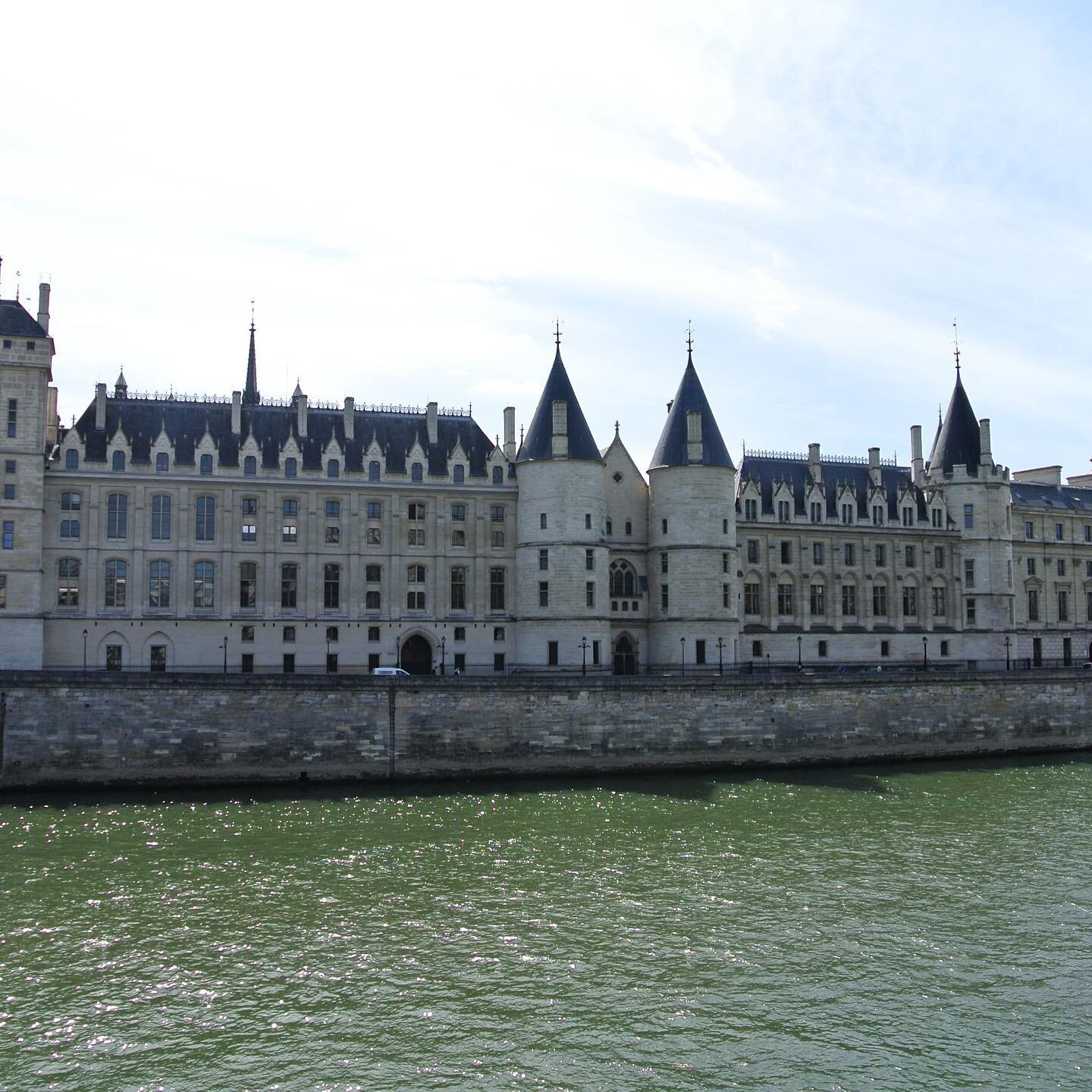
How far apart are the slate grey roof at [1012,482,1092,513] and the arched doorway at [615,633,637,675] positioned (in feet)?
104

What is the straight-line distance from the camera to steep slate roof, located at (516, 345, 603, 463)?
60.5m

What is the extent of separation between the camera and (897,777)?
48219mm

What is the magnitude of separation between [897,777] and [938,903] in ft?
69.4

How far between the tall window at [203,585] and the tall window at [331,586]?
18.5 ft

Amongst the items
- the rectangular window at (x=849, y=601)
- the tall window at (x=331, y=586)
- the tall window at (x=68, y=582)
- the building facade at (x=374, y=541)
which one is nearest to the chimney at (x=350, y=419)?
the building facade at (x=374, y=541)

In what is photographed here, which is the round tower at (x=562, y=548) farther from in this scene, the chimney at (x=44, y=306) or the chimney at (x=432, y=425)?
the chimney at (x=44, y=306)

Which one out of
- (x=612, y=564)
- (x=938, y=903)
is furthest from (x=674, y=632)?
(x=938, y=903)

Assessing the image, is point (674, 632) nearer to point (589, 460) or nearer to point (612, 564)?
point (612, 564)

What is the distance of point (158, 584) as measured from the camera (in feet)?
187

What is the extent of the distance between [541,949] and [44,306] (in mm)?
45568

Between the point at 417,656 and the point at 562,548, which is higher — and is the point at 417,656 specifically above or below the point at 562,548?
below

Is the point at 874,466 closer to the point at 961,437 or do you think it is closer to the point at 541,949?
the point at 961,437

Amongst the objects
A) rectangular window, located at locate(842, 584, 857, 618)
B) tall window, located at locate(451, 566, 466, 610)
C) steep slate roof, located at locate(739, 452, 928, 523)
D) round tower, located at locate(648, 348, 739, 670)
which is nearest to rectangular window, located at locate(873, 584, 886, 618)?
rectangular window, located at locate(842, 584, 857, 618)

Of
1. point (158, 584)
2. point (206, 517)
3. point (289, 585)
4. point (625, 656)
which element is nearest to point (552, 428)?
point (625, 656)
